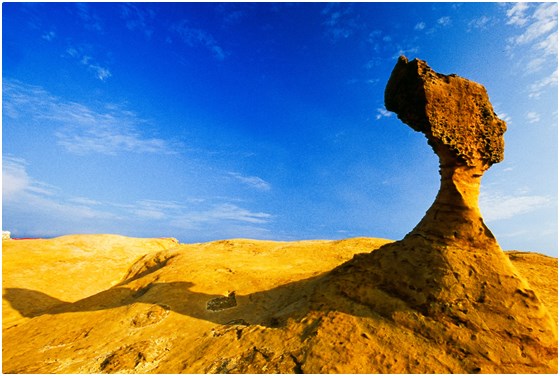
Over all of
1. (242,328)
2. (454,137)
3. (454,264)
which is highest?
(454,137)

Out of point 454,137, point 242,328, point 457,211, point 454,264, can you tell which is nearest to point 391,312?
point 454,264

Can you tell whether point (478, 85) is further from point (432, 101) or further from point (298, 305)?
point (298, 305)

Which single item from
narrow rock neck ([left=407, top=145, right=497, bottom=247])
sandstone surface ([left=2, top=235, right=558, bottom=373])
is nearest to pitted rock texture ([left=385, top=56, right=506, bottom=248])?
narrow rock neck ([left=407, top=145, right=497, bottom=247])

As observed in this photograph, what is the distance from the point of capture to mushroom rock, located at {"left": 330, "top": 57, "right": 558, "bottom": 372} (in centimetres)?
696

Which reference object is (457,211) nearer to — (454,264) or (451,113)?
(454,264)

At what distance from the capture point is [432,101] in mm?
8562

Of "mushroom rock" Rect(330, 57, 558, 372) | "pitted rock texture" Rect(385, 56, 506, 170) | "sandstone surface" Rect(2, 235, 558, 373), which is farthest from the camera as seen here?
"pitted rock texture" Rect(385, 56, 506, 170)

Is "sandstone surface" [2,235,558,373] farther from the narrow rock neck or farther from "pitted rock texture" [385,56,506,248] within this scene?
"pitted rock texture" [385,56,506,248]

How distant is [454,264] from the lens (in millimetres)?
8141

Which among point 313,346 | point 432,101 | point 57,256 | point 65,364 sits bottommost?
point 65,364

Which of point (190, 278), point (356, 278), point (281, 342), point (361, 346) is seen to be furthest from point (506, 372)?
point (190, 278)

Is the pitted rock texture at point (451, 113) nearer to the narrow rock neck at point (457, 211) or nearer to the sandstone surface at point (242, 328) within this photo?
the narrow rock neck at point (457, 211)

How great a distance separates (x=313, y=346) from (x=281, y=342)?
868mm

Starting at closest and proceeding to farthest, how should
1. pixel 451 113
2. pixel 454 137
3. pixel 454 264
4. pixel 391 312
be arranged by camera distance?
1. pixel 391 312
2. pixel 454 264
3. pixel 454 137
4. pixel 451 113
